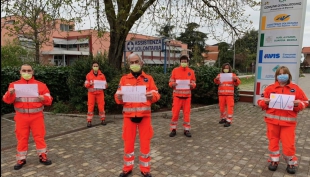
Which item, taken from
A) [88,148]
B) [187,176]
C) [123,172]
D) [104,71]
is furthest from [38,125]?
[104,71]

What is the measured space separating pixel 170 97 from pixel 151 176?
589 centimetres

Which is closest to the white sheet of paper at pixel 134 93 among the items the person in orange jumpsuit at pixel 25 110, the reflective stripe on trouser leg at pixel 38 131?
the person in orange jumpsuit at pixel 25 110

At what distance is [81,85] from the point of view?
9.11m

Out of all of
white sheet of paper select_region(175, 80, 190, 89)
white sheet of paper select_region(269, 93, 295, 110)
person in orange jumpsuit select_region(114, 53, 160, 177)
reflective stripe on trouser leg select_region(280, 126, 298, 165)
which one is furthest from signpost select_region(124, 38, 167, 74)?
reflective stripe on trouser leg select_region(280, 126, 298, 165)

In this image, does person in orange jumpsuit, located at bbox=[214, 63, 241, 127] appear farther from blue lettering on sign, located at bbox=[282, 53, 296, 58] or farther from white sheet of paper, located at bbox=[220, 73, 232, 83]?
blue lettering on sign, located at bbox=[282, 53, 296, 58]

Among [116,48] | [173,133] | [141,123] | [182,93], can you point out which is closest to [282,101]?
[141,123]

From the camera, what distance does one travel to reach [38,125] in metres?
4.49

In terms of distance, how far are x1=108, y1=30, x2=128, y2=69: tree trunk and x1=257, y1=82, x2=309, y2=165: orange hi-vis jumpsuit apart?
7.26 metres

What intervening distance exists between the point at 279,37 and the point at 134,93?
836 cm

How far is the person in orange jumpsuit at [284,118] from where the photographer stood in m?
4.17

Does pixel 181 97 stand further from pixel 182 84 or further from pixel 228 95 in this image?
pixel 228 95

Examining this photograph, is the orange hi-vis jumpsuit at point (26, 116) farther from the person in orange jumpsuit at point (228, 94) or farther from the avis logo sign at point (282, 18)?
the avis logo sign at point (282, 18)

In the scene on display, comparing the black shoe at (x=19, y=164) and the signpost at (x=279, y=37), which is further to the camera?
the signpost at (x=279, y=37)

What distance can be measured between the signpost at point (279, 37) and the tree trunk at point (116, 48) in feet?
19.2
